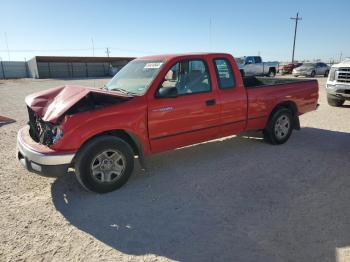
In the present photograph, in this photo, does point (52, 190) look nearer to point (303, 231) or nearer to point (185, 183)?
point (185, 183)

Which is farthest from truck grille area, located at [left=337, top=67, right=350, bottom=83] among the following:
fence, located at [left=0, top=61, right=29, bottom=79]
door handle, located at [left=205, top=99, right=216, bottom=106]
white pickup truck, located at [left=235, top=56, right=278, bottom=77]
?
fence, located at [left=0, top=61, right=29, bottom=79]

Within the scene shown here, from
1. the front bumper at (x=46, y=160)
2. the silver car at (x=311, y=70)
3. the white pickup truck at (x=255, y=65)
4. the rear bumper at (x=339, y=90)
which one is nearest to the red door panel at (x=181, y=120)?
the front bumper at (x=46, y=160)

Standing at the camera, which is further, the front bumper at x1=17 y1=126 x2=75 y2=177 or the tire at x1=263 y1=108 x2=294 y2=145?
the tire at x1=263 y1=108 x2=294 y2=145

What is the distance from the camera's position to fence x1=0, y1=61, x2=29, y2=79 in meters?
55.4

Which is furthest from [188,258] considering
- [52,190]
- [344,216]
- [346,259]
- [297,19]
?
[297,19]

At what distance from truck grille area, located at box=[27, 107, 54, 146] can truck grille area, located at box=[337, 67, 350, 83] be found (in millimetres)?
9687

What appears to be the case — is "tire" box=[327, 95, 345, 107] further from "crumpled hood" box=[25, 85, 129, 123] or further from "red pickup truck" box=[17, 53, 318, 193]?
"crumpled hood" box=[25, 85, 129, 123]

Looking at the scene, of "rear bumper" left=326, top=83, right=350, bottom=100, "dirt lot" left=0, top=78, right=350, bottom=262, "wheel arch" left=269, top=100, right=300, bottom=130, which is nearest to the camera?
"dirt lot" left=0, top=78, right=350, bottom=262

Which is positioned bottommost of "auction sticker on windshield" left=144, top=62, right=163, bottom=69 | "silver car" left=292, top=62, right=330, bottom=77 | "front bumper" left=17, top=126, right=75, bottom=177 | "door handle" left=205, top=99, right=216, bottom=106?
"silver car" left=292, top=62, right=330, bottom=77

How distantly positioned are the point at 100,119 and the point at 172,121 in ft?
3.77

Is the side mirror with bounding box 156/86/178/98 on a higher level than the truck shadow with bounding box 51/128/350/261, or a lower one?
higher

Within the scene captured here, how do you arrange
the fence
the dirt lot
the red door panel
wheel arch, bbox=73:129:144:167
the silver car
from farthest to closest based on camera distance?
the fence, the silver car, the red door panel, wheel arch, bbox=73:129:144:167, the dirt lot

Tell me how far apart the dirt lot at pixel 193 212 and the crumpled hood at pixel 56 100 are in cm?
112

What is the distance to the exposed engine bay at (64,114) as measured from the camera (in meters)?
3.93
